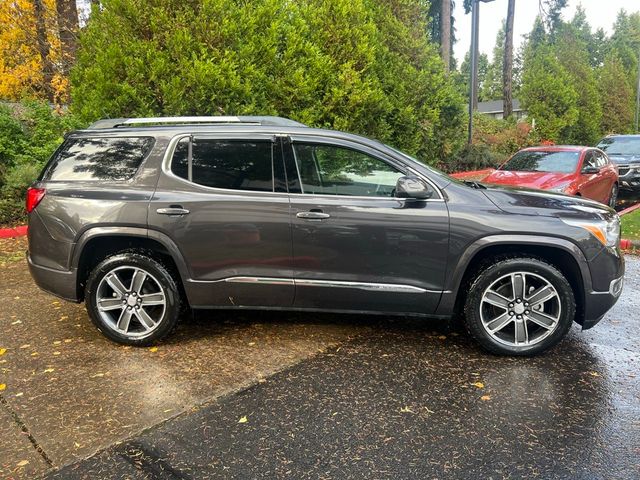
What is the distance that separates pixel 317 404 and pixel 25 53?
65.9 feet

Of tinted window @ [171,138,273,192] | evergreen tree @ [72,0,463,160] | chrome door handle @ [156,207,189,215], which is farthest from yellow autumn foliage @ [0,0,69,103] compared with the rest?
chrome door handle @ [156,207,189,215]

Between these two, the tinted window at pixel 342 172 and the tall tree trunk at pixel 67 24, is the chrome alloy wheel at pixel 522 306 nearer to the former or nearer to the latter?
the tinted window at pixel 342 172

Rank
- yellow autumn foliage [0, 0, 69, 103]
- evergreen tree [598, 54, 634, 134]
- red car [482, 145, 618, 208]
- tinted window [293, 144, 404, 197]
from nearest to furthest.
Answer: tinted window [293, 144, 404, 197] < red car [482, 145, 618, 208] < yellow autumn foliage [0, 0, 69, 103] < evergreen tree [598, 54, 634, 134]

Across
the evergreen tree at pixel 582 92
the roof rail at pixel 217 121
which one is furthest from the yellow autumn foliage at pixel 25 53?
the evergreen tree at pixel 582 92

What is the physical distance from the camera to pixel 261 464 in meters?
2.75

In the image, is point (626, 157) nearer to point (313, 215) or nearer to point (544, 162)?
point (544, 162)

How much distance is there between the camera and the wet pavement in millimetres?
2760

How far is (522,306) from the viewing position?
397 cm

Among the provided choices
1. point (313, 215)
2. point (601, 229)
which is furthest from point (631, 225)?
point (313, 215)

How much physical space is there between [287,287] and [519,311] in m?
1.80

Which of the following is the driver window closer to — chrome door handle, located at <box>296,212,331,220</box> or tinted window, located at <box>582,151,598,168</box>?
tinted window, located at <box>582,151,598,168</box>

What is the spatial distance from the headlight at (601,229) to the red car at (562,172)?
4847 mm

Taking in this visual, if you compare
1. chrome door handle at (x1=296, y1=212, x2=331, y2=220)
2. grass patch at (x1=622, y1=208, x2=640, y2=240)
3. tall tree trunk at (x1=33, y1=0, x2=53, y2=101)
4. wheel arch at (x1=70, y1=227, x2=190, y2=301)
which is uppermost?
tall tree trunk at (x1=33, y1=0, x2=53, y2=101)

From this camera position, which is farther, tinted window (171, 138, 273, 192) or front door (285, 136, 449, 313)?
tinted window (171, 138, 273, 192)
